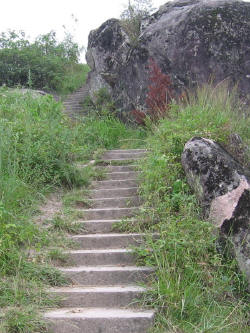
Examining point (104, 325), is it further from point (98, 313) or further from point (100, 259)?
point (100, 259)

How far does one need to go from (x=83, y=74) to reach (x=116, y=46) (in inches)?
177

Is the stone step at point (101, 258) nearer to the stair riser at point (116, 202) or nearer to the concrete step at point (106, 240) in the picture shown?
the concrete step at point (106, 240)

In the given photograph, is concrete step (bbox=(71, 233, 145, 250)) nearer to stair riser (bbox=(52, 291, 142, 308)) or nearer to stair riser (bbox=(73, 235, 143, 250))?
stair riser (bbox=(73, 235, 143, 250))

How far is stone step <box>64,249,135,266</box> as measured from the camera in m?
4.40

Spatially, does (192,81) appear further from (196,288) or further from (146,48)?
(196,288)

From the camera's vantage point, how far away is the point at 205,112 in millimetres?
6168

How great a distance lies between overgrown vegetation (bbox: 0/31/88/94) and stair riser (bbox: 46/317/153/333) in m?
10.8

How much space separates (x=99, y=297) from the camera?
149 inches

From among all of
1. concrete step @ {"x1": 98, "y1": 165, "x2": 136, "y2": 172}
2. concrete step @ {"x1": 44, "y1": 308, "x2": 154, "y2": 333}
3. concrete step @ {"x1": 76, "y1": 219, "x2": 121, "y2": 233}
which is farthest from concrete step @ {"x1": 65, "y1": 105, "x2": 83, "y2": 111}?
concrete step @ {"x1": 44, "y1": 308, "x2": 154, "y2": 333}

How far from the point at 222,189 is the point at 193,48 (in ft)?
19.0

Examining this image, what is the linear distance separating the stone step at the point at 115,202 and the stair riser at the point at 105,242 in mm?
923

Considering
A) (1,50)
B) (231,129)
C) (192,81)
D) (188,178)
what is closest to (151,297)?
(188,178)

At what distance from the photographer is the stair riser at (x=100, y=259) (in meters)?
4.40

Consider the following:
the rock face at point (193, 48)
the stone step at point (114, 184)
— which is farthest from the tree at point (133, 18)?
the stone step at point (114, 184)
